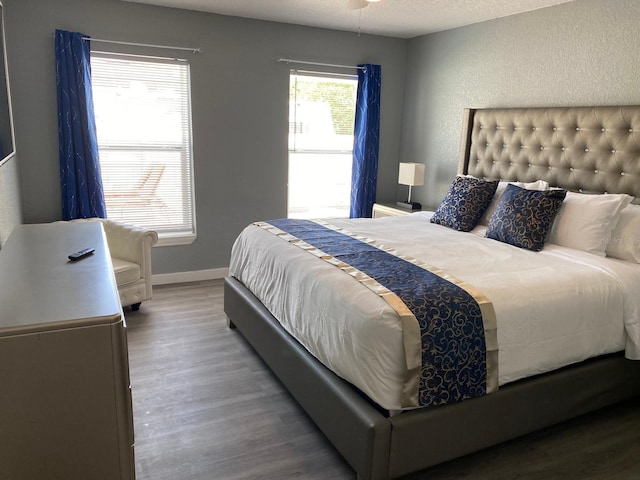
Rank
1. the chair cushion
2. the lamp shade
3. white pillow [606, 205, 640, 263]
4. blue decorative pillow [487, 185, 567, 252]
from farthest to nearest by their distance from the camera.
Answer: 1. the lamp shade
2. the chair cushion
3. blue decorative pillow [487, 185, 567, 252]
4. white pillow [606, 205, 640, 263]

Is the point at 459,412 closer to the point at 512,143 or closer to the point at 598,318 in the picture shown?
the point at 598,318

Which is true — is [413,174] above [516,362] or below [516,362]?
above

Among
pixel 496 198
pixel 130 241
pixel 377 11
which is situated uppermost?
pixel 377 11

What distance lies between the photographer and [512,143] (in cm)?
380

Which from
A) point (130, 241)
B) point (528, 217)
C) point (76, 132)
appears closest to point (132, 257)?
point (130, 241)

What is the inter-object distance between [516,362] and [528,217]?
45.8 inches

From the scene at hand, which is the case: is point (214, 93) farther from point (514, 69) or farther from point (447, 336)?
point (447, 336)

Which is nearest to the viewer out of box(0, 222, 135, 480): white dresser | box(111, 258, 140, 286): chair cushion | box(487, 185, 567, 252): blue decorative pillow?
box(0, 222, 135, 480): white dresser

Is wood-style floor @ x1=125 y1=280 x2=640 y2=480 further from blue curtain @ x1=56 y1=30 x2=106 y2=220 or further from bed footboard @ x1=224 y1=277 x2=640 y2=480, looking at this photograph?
blue curtain @ x1=56 y1=30 x2=106 y2=220

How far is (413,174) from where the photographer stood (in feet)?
15.0

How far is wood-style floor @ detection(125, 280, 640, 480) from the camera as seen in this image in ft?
6.86

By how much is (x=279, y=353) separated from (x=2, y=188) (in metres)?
1.78

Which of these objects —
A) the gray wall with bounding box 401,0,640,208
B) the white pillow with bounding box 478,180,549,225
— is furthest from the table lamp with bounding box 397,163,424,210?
the white pillow with bounding box 478,180,549,225

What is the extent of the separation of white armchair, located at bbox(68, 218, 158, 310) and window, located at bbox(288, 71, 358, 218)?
1.71 metres
